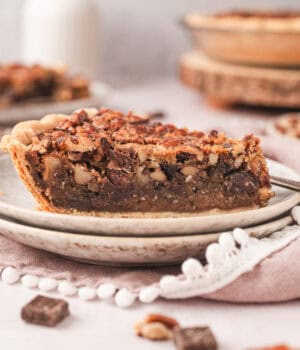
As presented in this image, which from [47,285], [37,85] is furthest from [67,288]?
[37,85]

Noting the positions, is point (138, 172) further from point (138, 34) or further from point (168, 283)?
point (138, 34)

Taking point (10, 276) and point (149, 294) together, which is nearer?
point (149, 294)

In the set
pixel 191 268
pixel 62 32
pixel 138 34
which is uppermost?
pixel 191 268

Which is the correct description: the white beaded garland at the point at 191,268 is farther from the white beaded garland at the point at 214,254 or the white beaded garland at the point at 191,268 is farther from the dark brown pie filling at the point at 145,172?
the dark brown pie filling at the point at 145,172

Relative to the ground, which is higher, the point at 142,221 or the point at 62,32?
the point at 142,221

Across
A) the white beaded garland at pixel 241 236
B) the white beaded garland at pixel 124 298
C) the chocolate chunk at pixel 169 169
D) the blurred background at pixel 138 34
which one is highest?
the chocolate chunk at pixel 169 169

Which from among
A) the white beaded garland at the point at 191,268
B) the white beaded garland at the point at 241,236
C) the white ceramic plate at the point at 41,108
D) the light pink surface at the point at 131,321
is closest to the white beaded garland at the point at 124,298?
the light pink surface at the point at 131,321

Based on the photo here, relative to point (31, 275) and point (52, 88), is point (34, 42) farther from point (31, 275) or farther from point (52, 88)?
point (31, 275)
